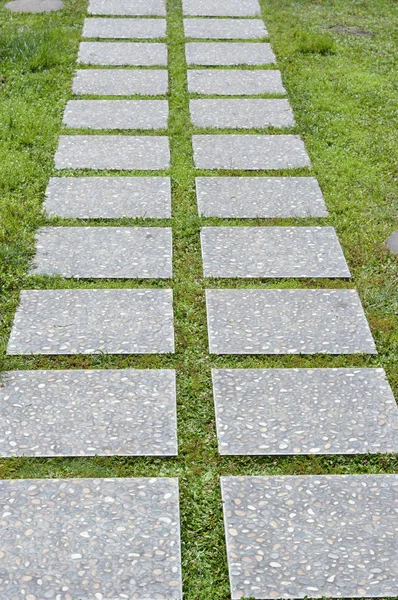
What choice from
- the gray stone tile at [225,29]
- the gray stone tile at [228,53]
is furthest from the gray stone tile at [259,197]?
the gray stone tile at [225,29]

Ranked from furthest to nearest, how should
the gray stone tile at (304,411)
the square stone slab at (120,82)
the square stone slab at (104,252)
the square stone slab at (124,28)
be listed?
1. the square stone slab at (124,28)
2. the square stone slab at (120,82)
3. the square stone slab at (104,252)
4. the gray stone tile at (304,411)

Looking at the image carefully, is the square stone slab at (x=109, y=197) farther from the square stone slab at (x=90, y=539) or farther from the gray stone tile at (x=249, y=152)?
the square stone slab at (x=90, y=539)

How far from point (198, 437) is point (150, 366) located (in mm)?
502

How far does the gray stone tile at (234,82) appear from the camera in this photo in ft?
22.0

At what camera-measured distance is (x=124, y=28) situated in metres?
7.80

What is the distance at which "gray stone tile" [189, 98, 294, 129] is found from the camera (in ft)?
20.4

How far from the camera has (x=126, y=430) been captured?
3564mm

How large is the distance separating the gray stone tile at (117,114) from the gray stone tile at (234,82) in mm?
453

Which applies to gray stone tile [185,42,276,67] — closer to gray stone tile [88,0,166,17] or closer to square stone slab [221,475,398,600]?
gray stone tile [88,0,166,17]

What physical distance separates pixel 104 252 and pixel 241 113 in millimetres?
2209

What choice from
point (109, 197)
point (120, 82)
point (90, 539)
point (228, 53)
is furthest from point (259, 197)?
point (90, 539)

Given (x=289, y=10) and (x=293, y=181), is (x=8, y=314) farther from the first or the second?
(x=289, y=10)

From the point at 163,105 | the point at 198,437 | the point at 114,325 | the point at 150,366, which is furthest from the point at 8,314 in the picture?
the point at 163,105

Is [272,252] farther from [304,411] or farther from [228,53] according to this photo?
[228,53]
